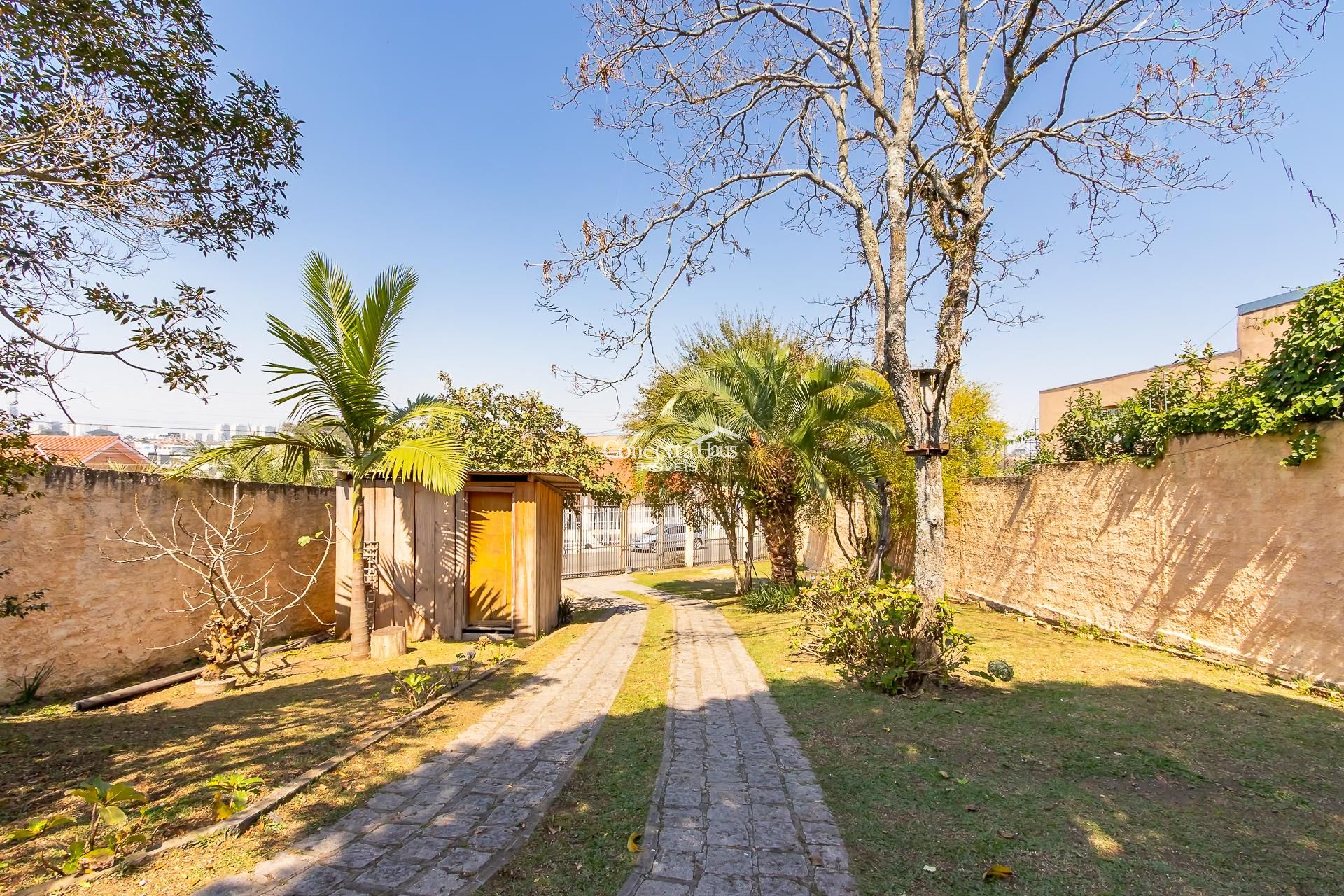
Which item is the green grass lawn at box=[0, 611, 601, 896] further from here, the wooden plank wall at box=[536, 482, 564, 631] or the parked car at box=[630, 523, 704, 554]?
the parked car at box=[630, 523, 704, 554]

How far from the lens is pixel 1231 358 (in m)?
17.5

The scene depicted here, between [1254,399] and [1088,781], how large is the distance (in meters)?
4.82

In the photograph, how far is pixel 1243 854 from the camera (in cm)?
274

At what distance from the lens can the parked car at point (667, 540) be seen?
2147 centimetres

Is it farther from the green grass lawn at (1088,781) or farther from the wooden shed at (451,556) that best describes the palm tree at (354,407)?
the green grass lawn at (1088,781)

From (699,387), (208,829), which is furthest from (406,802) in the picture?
(699,387)

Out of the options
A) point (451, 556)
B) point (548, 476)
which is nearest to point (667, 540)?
point (548, 476)

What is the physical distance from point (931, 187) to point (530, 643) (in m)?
7.82

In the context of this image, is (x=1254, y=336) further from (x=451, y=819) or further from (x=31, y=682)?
(x=31, y=682)

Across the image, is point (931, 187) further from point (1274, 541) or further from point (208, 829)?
point (208, 829)

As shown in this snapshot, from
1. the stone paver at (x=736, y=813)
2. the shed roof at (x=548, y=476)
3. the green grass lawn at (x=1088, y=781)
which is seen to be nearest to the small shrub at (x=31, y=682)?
the shed roof at (x=548, y=476)

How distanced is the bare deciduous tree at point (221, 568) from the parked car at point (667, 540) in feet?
44.7

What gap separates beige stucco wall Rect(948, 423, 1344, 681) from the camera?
542 centimetres

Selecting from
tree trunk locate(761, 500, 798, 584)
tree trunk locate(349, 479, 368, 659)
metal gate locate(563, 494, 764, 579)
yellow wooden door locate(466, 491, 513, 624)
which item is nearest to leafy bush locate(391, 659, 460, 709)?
tree trunk locate(349, 479, 368, 659)
